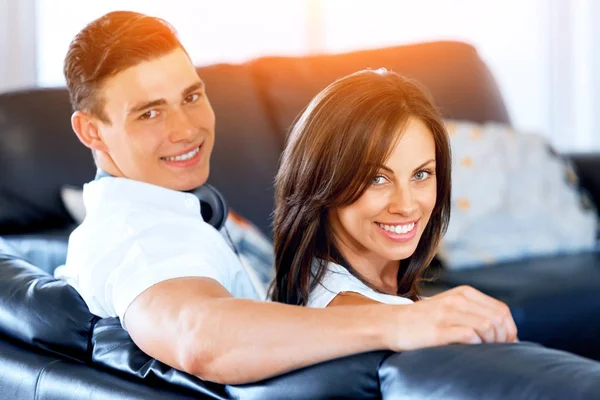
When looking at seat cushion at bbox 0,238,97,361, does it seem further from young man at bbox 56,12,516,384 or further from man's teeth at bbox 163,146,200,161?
man's teeth at bbox 163,146,200,161

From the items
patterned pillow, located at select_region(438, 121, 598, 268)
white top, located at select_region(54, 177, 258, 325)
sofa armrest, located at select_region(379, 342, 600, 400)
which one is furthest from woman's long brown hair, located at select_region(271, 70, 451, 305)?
patterned pillow, located at select_region(438, 121, 598, 268)

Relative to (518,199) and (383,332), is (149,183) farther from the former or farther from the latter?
(518,199)

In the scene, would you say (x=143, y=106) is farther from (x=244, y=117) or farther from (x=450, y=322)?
(x=244, y=117)

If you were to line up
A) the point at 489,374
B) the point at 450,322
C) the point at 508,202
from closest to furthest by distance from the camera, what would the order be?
1. the point at 489,374
2. the point at 450,322
3. the point at 508,202

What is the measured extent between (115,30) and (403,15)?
2779 mm

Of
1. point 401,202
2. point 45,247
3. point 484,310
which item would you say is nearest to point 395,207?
point 401,202

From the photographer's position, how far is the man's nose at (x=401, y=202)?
126 centimetres

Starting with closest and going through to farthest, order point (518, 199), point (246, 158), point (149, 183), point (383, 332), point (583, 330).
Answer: point (383, 332)
point (149, 183)
point (583, 330)
point (246, 158)
point (518, 199)

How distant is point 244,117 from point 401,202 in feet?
4.76

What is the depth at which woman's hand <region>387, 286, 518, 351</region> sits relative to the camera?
987mm

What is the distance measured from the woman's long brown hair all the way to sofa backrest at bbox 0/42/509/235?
3.42ft

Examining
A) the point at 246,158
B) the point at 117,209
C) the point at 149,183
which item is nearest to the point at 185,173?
the point at 149,183

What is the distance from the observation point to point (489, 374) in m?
0.89

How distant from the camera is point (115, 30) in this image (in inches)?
58.0
